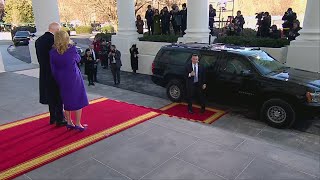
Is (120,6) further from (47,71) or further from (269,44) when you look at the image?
(47,71)

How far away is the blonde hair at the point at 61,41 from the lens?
411cm

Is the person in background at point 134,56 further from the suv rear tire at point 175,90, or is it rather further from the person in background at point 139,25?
the suv rear tire at point 175,90

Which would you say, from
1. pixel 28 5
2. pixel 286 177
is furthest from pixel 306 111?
pixel 28 5

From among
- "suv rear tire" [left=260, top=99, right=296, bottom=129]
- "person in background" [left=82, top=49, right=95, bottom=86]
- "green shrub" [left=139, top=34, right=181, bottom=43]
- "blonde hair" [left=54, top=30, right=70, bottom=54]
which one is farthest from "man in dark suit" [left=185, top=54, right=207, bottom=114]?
"green shrub" [left=139, top=34, right=181, bottom=43]

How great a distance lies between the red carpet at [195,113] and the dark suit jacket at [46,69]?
315 centimetres

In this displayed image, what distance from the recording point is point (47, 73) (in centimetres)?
462

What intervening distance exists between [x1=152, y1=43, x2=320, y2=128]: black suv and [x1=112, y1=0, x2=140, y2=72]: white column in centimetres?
565

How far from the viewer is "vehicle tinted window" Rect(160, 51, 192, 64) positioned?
855cm

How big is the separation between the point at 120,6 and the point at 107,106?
30.4 ft

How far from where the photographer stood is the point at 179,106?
8.55 m

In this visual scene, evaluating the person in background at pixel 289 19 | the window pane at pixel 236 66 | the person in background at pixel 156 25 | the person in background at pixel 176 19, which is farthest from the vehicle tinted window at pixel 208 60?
the person in background at pixel 156 25

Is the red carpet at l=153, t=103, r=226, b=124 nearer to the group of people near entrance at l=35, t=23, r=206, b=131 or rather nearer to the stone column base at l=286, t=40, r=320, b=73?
the group of people near entrance at l=35, t=23, r=206, b=131

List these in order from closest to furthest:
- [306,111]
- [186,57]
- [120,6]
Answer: [306,111]
[186,57]
[120,6]

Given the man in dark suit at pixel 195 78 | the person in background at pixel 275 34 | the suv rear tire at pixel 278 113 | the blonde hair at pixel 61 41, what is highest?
the blonde hair at pixel 61 41
